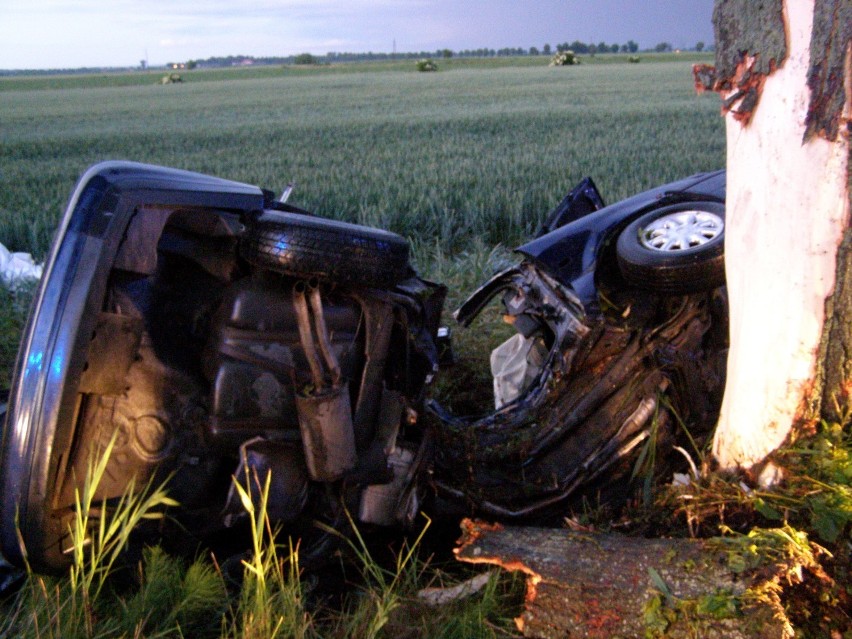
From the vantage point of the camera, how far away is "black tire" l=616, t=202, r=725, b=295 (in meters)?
2.96

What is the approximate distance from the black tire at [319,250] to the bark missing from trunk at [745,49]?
984mm

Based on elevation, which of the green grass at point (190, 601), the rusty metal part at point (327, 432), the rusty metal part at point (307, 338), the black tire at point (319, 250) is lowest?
the green grass at point (190, 601)

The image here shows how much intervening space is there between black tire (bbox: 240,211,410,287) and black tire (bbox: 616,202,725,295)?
1087mm

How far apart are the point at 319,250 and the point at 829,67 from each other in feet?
4.30

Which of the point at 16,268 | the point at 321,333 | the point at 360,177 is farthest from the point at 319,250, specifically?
the point at 360,177

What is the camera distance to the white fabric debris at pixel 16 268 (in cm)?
595

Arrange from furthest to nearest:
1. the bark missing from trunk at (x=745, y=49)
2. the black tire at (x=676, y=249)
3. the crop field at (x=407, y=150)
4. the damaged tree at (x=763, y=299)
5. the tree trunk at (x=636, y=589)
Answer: the crop field at (x=407, y=150) < the black tire at (x=676, y=249) < the bark missing from trunk at (x=745, y=49) < the damaged tree at (x=763, y=299) < the tree trunk at (x=636, y=589)

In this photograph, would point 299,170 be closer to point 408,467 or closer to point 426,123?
point 426,123

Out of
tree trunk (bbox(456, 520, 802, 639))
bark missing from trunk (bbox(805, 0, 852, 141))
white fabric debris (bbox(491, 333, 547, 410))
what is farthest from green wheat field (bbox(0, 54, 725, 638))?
bark missing from trunk (bbox(805, 0, 852, 141))

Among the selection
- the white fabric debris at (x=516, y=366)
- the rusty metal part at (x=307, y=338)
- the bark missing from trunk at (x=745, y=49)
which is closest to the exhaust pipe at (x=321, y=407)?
the rusty metal part at (x=307, y=338)

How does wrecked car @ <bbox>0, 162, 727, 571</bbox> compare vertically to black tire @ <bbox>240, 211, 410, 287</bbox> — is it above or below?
below

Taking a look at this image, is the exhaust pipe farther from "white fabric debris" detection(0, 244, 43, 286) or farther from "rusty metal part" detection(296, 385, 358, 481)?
"white fabric debris" detection(0, 244, 43, 286)

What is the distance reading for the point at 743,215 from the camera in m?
2.24

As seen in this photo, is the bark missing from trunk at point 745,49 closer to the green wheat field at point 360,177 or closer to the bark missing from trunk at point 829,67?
the bark missing from trunk at point 829,67
